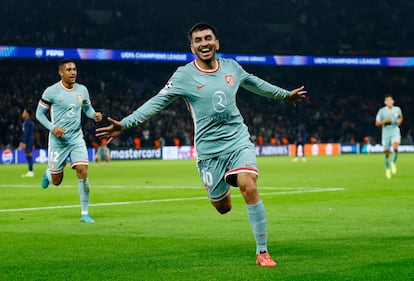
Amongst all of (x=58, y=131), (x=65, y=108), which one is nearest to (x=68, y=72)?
(x=65, y=108)

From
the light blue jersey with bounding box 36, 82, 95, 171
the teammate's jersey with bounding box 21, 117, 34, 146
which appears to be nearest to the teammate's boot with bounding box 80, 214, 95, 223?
the light blue jersey with bounding box 36, 82, 95, 171

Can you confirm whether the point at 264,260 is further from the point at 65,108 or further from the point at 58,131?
the point at 65,108

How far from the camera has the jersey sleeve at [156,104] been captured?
949cm

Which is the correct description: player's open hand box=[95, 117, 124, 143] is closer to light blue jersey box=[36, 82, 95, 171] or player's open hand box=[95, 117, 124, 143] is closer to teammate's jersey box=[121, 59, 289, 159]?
teammate's jersey box=[121, 59, 289, 159]

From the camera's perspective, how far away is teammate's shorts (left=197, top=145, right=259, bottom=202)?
33.1ft

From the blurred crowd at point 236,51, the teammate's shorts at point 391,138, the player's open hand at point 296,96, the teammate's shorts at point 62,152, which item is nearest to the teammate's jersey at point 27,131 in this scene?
the teammate's shorts at point 391,138

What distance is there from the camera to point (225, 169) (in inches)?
407

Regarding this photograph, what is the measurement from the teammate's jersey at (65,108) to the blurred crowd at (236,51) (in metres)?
35.4

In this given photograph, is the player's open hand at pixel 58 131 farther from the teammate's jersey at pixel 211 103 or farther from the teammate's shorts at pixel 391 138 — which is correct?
the teammate's shorts at pixel 391 138

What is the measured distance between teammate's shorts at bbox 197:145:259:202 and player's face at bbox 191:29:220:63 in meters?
1.12

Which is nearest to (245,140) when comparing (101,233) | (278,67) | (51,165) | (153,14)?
(101,233)

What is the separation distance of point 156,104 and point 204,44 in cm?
89

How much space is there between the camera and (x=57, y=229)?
45.6 feet

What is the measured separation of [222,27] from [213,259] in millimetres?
56263
